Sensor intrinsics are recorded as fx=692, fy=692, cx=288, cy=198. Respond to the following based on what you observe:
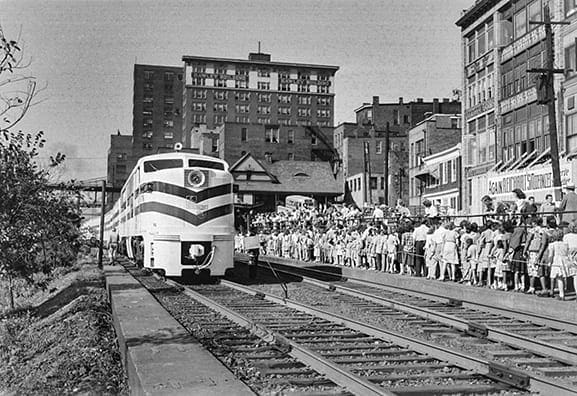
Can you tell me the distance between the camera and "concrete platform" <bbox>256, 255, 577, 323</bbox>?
518 inches

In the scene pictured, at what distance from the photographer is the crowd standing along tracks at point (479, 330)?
8617 mm

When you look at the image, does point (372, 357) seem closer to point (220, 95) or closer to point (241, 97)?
point (220, 95)

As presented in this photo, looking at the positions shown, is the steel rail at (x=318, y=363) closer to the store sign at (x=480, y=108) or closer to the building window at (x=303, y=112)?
the store sign at (x=480, y=108)

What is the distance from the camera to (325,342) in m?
9.96

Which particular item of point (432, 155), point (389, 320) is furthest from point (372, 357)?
point (432, 155)

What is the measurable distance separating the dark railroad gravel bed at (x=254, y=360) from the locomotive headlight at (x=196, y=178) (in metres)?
5.96

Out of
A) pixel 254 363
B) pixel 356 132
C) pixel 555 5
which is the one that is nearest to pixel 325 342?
pixel 254 363

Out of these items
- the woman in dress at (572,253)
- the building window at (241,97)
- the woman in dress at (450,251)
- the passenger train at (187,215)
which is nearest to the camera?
the woman in dress at (572,253)

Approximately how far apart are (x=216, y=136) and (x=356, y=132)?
68.4 feet

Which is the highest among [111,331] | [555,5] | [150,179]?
[555,5]

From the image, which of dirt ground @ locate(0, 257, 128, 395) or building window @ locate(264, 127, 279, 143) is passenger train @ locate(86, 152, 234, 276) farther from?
building window @ locate(264, 127, 279, 143)

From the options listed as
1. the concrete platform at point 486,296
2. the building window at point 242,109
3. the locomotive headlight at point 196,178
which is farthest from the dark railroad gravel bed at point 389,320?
the building window at point 242,109

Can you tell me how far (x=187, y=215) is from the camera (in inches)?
741

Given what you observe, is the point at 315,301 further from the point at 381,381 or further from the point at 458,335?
the point at 381,381
